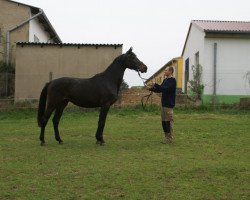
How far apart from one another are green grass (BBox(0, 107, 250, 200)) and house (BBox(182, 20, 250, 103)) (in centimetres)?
657

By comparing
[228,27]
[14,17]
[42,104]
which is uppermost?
[14,17]

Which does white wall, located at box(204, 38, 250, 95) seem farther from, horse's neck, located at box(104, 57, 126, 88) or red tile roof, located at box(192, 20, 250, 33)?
horse's neck, located at box(104, 57, 126, 88)

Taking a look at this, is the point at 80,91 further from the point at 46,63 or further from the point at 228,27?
the point at 228,27

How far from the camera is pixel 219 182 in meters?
6.26

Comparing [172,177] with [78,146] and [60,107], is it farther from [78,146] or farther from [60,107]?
[60,107]

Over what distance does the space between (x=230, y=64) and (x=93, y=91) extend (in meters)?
13.2

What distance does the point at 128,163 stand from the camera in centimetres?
766

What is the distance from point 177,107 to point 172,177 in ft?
40.4

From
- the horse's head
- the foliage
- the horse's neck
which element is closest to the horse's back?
the horse's neck

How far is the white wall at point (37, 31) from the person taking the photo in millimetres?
24422

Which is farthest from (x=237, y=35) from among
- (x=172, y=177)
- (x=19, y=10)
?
(x=172, y=177)

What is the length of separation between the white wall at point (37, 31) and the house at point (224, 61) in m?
9.64

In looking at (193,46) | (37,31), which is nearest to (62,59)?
(37,31)

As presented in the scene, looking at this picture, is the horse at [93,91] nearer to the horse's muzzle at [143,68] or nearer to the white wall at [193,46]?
the horse's muzzle at [143,68]
